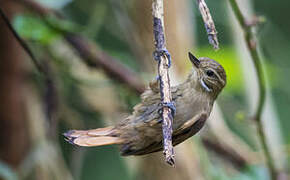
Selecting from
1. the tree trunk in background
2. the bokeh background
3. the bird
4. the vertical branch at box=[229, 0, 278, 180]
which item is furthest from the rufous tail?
the tree trunk in background

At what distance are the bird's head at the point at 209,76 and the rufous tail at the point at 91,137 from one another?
0.47 metres

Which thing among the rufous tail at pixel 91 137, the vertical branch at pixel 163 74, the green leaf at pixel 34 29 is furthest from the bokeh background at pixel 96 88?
the vertical branch at pixel 163 74

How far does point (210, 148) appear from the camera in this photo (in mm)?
3107

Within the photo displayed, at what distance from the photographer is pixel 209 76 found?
1.96 metres

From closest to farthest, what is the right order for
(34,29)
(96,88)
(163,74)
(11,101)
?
(163,74), (34,29), (11,101), (96,88)

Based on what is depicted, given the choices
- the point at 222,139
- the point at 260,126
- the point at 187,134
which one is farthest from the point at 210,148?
the point at 187,134

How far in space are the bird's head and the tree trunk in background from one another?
133 centimetres

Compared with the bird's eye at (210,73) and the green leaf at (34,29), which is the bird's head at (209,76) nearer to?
the bird's eye at (210,73)

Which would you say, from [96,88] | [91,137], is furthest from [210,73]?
[96,88]

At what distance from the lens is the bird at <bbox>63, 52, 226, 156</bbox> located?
5.25 ft

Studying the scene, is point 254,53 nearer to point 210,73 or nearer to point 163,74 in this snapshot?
point 210,73

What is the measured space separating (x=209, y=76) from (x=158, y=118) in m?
0.34

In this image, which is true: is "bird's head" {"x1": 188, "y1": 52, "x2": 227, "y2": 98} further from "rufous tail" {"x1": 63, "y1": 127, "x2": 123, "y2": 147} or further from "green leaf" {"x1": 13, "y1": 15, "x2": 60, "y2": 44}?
"green leaf" {"x1": 13, "y1": 15, "x2": 60, "y2": 44}

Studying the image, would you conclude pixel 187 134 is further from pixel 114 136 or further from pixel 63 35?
pixel 63 35
